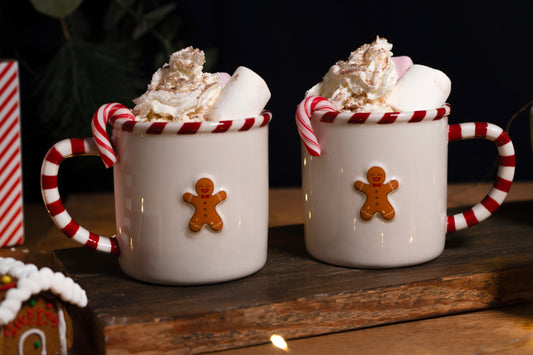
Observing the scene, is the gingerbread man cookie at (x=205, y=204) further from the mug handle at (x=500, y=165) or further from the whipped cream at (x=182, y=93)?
the mug handle at (x=500, y=165)

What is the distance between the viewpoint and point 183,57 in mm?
831

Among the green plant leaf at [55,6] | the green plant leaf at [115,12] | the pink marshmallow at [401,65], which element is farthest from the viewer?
the green plant leaf at [115,12]

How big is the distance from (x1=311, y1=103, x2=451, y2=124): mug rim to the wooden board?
0.20m

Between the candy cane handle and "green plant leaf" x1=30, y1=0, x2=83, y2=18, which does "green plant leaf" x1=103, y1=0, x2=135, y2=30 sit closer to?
"green plant leaf" x1=30, y1=0, x2=83, y2=18

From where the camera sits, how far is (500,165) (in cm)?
95

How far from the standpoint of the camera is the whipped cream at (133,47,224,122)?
808mm

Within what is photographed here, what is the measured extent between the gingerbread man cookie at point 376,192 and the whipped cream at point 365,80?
0.08m

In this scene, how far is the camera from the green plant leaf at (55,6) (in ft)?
4.68

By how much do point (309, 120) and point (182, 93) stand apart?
0.55ft

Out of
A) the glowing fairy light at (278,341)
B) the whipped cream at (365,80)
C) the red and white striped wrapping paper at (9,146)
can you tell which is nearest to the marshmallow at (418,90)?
the whipped cream at (365,80)

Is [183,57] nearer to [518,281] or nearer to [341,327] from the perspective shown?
[341,327]

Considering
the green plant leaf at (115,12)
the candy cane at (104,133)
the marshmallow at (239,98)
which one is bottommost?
the candy cane at (104,133)

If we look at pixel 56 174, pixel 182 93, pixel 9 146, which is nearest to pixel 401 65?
pixel 182 93

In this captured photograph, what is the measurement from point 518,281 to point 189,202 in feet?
1.47
